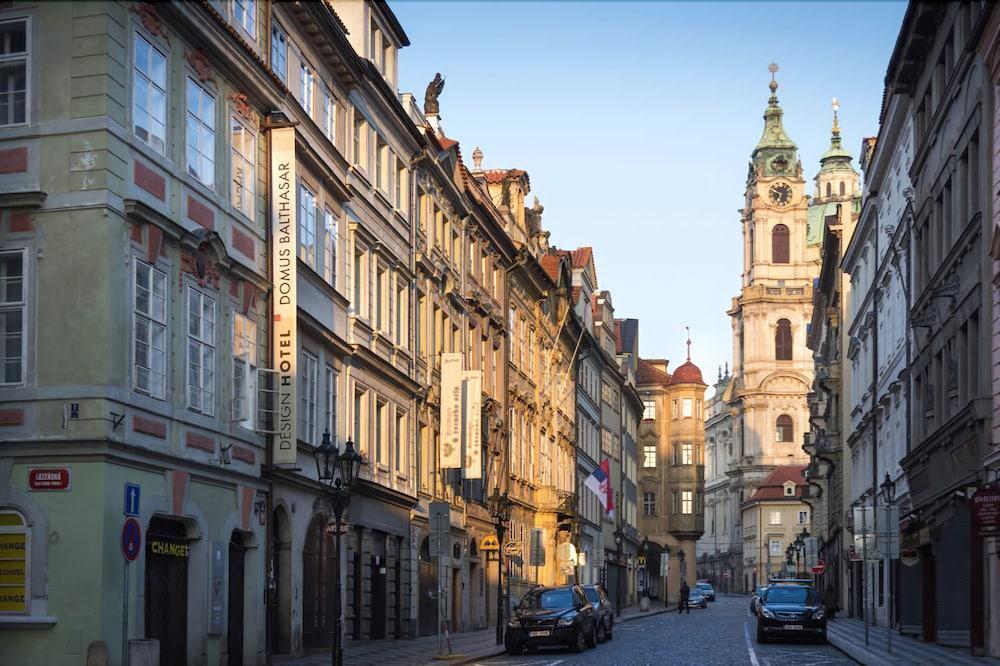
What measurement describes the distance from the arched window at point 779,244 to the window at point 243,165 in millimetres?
139931

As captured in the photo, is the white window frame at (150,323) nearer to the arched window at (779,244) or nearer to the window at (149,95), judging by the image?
the window at (149,95)

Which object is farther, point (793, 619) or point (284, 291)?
point (793, 619)

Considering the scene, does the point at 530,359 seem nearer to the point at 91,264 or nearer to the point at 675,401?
the point at 91,264

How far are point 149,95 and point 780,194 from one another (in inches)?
5831

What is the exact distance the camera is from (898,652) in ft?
114

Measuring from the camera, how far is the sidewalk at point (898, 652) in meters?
30.4

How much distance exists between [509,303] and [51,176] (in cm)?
3720

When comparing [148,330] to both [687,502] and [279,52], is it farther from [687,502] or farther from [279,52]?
[687,502]

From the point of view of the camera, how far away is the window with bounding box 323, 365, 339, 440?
112 ft

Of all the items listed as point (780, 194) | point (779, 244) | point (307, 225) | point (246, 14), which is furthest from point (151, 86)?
point (780, 194)

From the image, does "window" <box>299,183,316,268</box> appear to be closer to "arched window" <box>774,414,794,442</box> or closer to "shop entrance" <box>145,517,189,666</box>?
"shop entrance" <box>145,517,189,666</box>

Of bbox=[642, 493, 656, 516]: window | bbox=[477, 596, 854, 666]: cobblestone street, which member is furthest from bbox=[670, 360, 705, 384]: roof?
bbox=[477, 596, 854, 666]: cobblestone street

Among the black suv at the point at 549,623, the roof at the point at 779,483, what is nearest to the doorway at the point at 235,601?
the black suv at the point at 549,623

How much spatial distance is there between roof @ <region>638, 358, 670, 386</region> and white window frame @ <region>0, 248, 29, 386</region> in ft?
353
